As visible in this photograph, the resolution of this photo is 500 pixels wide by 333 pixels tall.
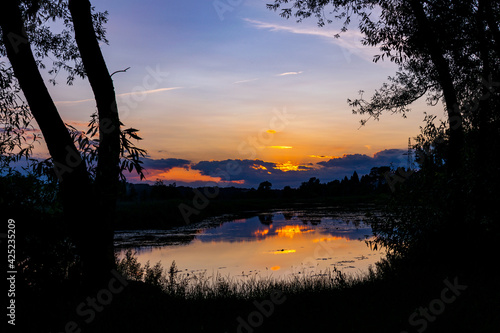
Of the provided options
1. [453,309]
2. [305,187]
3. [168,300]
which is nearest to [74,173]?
[168,300]

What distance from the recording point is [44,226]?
8898mm

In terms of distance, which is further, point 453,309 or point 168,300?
point 168,300

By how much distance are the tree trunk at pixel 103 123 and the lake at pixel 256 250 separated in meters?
8.49

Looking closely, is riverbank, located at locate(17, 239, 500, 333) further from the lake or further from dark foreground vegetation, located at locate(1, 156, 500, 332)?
the lake

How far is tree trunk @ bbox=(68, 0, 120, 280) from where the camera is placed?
323 inches

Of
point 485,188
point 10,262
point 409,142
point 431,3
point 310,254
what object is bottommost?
point 310,254

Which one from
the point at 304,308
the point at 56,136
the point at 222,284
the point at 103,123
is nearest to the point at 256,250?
the point at 222,284

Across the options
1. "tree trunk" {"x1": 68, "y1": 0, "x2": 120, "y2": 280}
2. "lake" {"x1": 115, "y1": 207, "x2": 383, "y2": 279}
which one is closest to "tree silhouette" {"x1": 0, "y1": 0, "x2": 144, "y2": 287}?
"tree trunk" {"x1": 68, "y1": 0, "x2": 120, "y2": 280}

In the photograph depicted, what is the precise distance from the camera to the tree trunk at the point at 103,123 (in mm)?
8203

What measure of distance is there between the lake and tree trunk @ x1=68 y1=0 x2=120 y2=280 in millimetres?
8494

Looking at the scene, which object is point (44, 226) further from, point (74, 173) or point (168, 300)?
point (168, 300)

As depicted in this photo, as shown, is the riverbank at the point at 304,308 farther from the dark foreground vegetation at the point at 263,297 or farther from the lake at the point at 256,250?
the lake at the point at 256,250

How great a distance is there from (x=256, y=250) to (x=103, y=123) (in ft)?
53.3

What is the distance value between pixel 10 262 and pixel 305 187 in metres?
109
